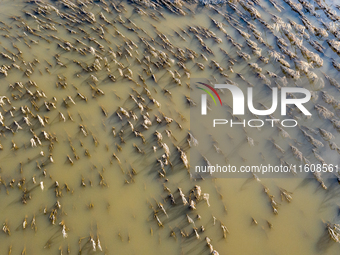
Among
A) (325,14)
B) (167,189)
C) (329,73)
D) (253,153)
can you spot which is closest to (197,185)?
(167,189)

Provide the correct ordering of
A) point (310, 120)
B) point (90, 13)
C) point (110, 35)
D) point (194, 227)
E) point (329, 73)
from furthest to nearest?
point (90, 13) → point (110, 35) → point (329, 73) → point (310, 120) → point (194, 227)

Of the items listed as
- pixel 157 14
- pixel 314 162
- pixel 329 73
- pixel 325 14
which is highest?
pixel 325 14

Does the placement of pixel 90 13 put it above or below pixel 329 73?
below

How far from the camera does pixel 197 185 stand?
5836 mm

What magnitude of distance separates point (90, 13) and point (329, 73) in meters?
9.91

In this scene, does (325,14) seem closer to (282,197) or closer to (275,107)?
(275,107)

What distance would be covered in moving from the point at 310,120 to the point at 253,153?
2210 mm

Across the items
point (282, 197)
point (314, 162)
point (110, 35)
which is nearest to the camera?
point (282, 197)

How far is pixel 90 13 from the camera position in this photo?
10.1m

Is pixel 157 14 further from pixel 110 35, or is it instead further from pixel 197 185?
pixel 197 185

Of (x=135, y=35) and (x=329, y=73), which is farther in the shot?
(x=135, y=35)

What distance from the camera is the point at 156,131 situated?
22.0 feet

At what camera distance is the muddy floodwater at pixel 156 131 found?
521 cm

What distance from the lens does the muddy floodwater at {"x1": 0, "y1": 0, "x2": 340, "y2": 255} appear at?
5.21 m
